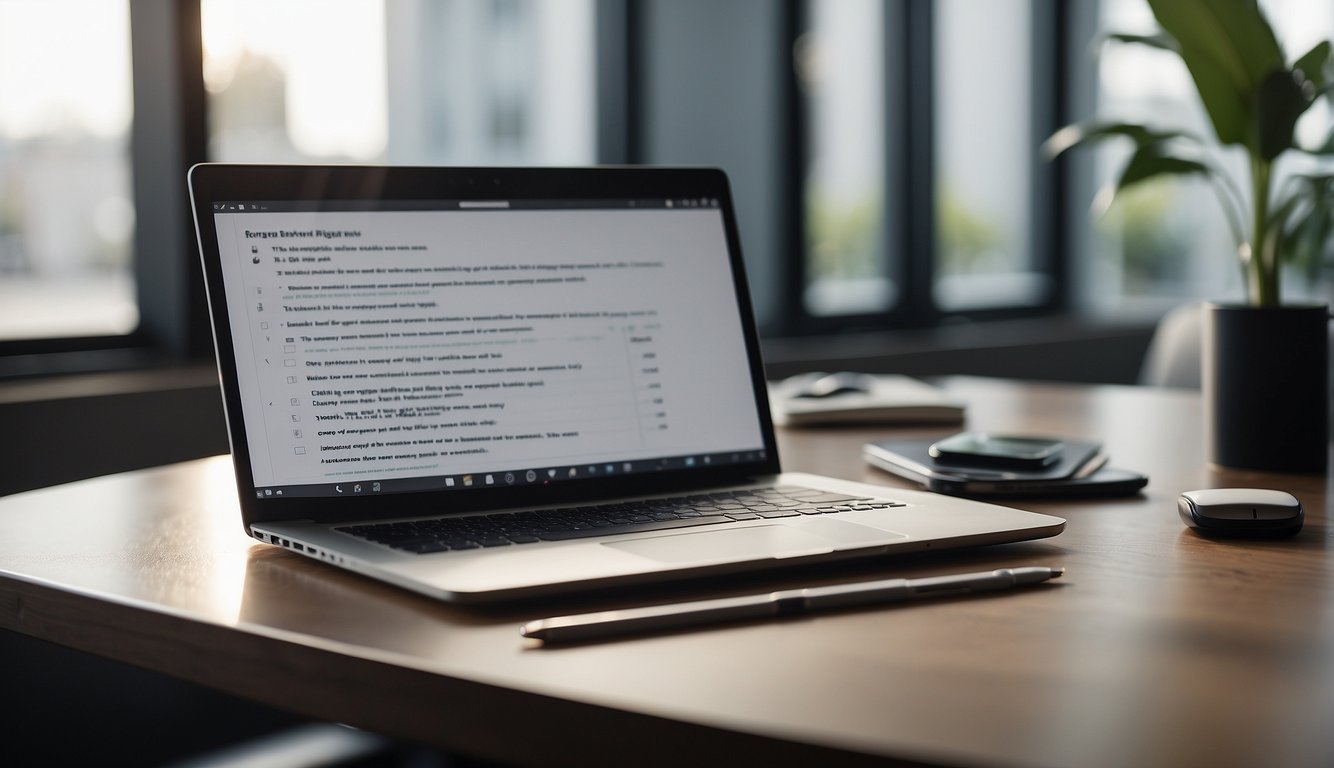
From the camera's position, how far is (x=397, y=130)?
2.67m

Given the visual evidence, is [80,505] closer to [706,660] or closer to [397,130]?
[706,660]

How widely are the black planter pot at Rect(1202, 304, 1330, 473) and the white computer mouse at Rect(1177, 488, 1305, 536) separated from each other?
0.28 meters

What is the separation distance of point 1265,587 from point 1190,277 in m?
3.90

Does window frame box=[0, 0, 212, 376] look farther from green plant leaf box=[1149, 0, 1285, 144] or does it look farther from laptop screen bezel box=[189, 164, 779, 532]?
green plant leaf box=[1149, 0, 1285, 144]

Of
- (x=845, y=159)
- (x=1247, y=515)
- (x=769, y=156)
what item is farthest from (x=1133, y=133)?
(x=845, y=159)

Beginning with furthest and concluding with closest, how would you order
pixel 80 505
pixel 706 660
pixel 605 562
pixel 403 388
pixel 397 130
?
pixel 397 130, pixel 80 505, pixel 403 388, pixel 605 562, pixel 706 660

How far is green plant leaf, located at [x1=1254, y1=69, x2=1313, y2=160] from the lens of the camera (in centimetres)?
105

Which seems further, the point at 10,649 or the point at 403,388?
the point at 10,649

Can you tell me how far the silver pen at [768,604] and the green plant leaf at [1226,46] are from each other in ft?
1.92

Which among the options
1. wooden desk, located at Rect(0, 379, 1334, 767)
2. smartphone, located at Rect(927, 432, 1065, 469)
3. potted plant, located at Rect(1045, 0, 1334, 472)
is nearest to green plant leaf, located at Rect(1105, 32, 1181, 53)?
potted plant, located at Rect(1045, 0, 1334, 472)

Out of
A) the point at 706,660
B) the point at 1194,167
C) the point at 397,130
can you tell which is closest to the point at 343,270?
the point at 706,660

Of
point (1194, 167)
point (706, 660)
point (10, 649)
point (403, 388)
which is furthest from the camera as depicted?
point (10, 649)

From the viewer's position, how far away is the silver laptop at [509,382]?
78cm

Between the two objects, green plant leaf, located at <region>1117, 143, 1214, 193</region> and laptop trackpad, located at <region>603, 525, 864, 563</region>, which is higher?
green plant leaf, located at <region>1117, 143, 1214, 193</region>
